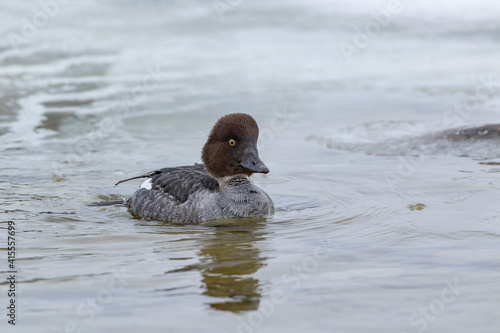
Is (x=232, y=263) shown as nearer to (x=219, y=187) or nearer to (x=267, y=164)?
(x=219, y=187)

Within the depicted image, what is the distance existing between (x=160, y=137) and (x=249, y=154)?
178 inches

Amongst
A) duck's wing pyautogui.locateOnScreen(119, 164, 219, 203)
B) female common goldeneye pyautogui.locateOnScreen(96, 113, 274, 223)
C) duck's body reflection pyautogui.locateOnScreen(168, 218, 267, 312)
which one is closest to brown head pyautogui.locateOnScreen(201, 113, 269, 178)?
female common goldeneye pyautogui.locateOnScreen(96, 113, 274, 223)

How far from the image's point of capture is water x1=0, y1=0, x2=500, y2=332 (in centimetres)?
538

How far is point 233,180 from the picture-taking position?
28.9ft

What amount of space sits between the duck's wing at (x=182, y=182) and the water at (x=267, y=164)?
1.74 feet

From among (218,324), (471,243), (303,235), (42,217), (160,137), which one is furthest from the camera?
(160,137)

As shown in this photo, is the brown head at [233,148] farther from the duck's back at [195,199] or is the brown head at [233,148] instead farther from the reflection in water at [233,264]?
the reflection in water at [233,264]

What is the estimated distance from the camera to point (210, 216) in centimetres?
843

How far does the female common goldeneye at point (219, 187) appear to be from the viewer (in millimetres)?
8453

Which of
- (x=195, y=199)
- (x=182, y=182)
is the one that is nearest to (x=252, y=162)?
(x=195, y=199)

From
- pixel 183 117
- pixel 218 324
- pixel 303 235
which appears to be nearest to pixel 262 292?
pixel 218 324

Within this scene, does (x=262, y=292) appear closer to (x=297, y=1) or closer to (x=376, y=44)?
(x=376, y=44)

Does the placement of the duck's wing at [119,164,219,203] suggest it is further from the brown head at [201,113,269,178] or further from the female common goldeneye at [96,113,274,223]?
the brown head at [201,113,269,178]

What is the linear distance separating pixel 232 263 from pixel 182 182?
257 cm
